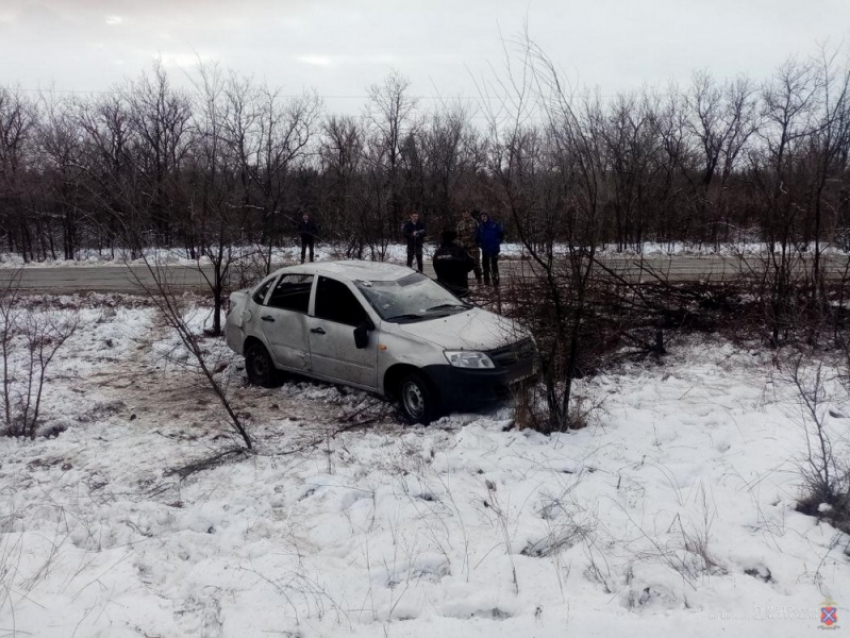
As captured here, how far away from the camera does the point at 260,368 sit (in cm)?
811

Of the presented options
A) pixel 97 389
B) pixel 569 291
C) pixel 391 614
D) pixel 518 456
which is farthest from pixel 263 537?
pixel 97 389

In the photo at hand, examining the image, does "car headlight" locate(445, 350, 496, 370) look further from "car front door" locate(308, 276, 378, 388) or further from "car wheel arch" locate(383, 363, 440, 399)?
"car front door" locate(308, 276, 378, 388)

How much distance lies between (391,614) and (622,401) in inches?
160

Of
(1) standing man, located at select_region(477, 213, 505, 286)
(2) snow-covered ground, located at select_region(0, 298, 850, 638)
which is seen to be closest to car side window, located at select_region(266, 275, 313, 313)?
(2) snow-covered ground, located at select_region(0, 298, 850, 638)

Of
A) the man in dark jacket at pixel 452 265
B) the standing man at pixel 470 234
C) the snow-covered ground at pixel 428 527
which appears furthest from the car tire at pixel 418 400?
the standing man at pixel 470 234

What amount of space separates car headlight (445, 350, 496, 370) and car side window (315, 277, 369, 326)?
1224mm

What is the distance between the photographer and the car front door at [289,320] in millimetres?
7457

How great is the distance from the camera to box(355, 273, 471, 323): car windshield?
6.82 metres

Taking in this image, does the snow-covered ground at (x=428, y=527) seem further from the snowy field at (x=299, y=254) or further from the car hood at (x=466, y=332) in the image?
the snowy field at (x=299, y=254)

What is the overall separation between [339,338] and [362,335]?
18.7 inches

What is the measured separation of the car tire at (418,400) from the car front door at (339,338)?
394mm

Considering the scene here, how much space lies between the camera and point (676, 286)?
9.52 meters

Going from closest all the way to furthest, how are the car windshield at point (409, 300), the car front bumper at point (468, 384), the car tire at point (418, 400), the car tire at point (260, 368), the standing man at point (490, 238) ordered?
the car front bumper at point (468, 384) → the car tire at point (418, 400) → the car windshield at point (409, 300) → the car tire at point (260, 368) → the standing man at point (490, 238)

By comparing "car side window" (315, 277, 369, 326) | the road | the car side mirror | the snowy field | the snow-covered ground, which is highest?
the snowy field
